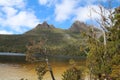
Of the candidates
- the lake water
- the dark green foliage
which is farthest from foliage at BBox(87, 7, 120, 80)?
the lake water

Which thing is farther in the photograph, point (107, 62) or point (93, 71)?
Result: point (93, 71)

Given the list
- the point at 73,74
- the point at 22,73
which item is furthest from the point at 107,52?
the point at 22,73

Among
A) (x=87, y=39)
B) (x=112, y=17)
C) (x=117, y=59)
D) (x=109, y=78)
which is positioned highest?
(x=112, y=17)

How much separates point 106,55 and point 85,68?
225 inches

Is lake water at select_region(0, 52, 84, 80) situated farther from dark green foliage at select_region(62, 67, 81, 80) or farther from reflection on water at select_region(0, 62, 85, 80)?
dark green foliage at select_region(62, 67, 81, 80)

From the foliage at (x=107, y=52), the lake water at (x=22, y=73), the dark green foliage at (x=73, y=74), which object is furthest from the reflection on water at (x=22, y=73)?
the foliage at (x=107, y=52)

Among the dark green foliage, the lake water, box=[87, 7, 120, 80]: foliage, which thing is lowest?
the lake water

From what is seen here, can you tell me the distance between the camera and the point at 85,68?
116 ft

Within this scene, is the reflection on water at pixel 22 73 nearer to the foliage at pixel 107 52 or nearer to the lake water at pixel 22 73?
the lake water at pixel 22 73

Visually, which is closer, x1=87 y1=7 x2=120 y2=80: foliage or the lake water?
x1=87 y1=7 x2=120 y2=80: foliage

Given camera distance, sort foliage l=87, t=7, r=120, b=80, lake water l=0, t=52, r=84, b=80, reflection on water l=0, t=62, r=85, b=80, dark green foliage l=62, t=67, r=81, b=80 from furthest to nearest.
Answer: lake water l=0, t=52, r=84, b=80 → reflection on water l=0, t=62, r=85, b=80 → dark green foliage l=62, t=67, r=81, b=80 → foliage l=87, t=7, r=120, b=80

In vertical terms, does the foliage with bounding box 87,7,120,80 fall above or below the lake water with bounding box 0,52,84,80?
above

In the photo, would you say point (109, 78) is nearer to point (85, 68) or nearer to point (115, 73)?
point (115, 73)

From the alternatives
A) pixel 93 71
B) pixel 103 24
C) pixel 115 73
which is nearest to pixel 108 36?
pixel 103 24
